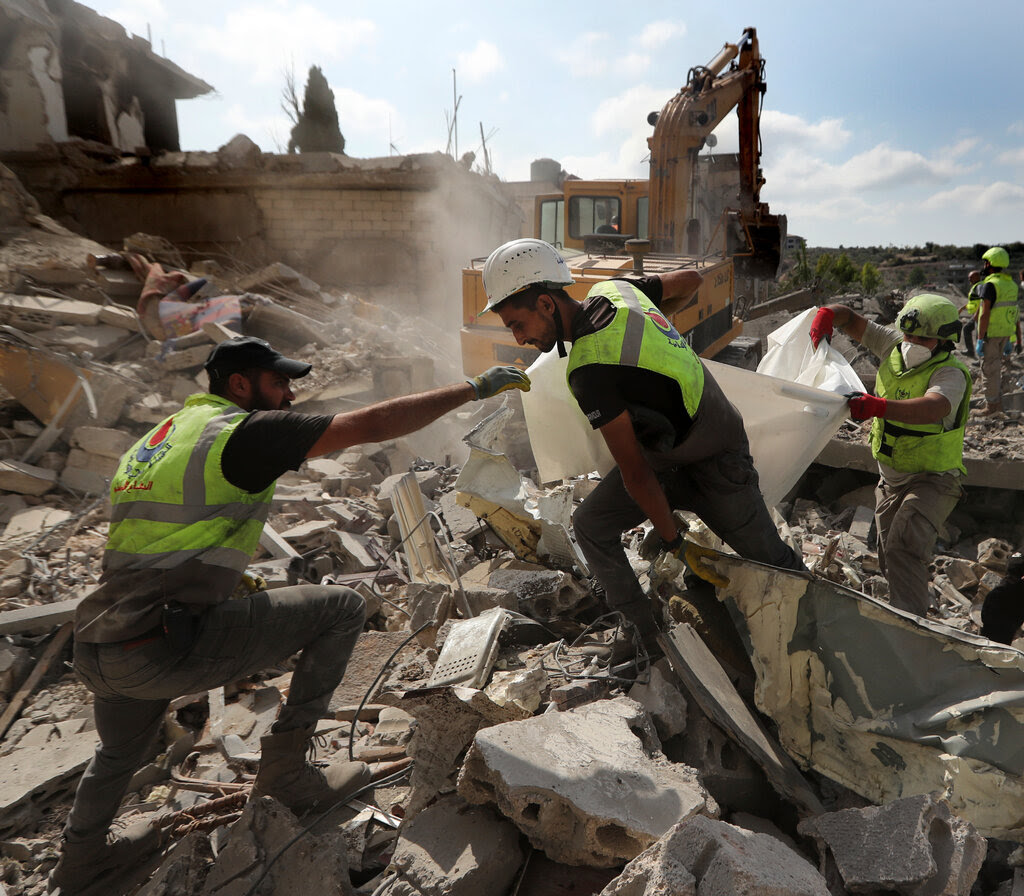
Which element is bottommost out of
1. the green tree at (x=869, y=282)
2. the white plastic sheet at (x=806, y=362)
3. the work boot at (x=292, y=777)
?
the work boot at (x=292, y=777)

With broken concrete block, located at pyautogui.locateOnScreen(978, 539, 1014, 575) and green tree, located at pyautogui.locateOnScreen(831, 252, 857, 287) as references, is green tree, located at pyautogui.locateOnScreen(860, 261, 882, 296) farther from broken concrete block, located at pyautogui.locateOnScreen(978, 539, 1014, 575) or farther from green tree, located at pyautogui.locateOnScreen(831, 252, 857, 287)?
broken concrete block, located at pyautogui.locateOnScreen(978, 539, 1014, 575)

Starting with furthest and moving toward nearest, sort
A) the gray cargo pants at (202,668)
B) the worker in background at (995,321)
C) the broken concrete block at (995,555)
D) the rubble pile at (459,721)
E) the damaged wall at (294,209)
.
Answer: the damaged wall at (294,209) < the worker in background at (995,321) < the broken concrete block at (995,555) < the gray cargo pants at (202,668) < the rubble pile at (459,721)

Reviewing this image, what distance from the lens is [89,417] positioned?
6332 mm

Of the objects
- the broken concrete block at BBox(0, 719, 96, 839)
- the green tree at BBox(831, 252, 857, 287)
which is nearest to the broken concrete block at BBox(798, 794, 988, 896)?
the broken concrete block at BBox(0, 719, 96, 839)

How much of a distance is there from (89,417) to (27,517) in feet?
4.33

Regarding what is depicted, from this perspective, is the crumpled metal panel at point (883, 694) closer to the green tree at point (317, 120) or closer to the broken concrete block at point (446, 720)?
the broken concrete block at point (446, 720)

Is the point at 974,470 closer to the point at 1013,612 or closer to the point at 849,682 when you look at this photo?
the point at 1013,612

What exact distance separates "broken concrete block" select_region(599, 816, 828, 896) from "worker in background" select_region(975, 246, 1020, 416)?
8871mm

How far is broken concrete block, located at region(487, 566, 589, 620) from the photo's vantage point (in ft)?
11.9

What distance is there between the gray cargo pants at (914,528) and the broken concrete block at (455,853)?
8.95 ft

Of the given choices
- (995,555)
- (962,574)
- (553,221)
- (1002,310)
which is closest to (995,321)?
(1002,310)

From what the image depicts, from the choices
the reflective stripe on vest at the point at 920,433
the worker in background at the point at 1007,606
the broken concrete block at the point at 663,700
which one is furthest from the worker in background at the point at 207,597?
the worker in background at the point at 1007,606

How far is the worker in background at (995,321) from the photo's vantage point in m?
8.62

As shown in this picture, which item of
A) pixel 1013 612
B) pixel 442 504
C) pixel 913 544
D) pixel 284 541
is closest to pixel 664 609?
pixel 913 544
